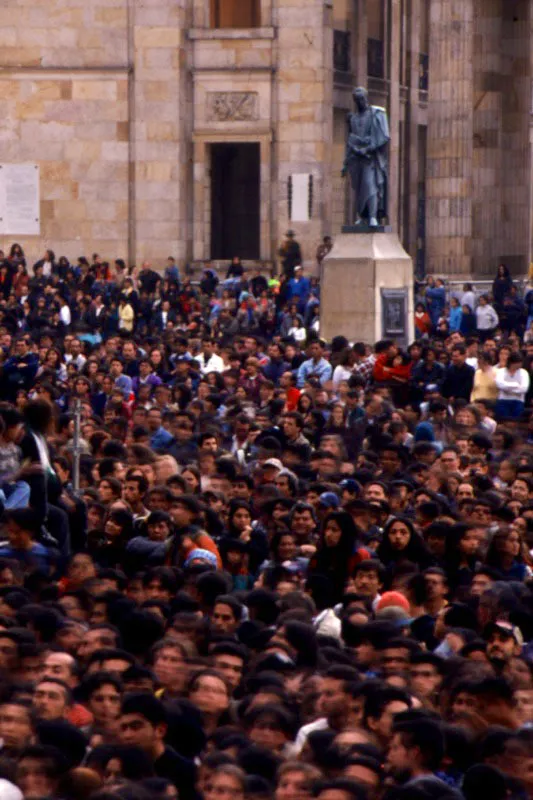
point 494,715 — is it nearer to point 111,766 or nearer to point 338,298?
point 111,766

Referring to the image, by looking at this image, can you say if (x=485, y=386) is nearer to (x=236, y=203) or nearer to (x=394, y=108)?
(x=236, y=203)

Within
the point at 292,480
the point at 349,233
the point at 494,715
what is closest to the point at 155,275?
the point at 349,233

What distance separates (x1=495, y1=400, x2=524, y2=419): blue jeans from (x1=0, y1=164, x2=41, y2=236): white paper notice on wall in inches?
800

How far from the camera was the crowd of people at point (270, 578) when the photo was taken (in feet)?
34.0

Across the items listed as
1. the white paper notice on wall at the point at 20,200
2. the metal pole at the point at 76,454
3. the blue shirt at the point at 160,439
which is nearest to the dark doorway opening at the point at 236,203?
the white paper notice on wall at the point at 20,200

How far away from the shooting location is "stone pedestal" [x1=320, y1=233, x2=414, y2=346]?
1268 inches

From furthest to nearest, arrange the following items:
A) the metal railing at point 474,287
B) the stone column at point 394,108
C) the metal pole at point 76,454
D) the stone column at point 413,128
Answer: the stone column at point 413,128 → the stone column at point 394,108 → the metal railing at point 474,287 → the metal pole at point 76,454

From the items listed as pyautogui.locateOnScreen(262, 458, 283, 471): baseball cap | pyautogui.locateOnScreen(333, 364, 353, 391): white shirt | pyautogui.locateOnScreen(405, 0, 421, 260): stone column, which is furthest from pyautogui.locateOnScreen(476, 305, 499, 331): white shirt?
pyautogui.locateOnScreen(262, 458, 283, 471): baseball cap

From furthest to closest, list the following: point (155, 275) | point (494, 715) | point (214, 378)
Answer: point (155, 275)
point (214, 378)
point (494, 715)

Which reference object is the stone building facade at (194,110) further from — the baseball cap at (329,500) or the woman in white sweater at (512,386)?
the baseball cap at (329,500)

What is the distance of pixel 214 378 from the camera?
2577 cm

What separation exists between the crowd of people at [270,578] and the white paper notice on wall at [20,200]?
55.8ft

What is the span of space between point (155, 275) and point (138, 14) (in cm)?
660

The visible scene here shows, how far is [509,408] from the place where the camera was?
25562 mm
